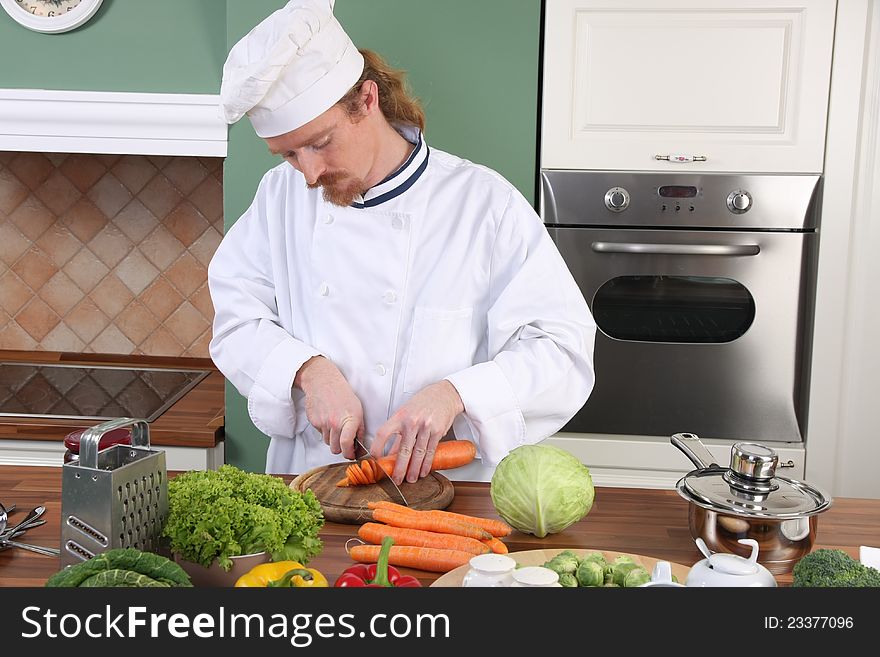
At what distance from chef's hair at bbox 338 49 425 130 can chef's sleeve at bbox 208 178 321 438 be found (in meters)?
0.31

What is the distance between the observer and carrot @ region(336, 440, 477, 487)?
1332 mm

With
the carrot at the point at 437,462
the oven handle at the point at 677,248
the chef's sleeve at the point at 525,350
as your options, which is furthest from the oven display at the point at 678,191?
the carrot at the point at 437,462

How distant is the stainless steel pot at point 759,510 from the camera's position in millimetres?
1067

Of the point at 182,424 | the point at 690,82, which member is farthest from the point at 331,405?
the point at 690,82

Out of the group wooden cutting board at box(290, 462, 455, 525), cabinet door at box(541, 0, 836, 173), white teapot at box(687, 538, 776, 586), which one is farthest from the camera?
cabinet door at box(541, 0, 836, 173)

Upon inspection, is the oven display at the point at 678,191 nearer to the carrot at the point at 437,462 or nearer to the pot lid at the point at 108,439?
the carrot at the point at 437,462

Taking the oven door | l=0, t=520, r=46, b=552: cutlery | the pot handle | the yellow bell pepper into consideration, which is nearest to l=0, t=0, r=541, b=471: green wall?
the oven door

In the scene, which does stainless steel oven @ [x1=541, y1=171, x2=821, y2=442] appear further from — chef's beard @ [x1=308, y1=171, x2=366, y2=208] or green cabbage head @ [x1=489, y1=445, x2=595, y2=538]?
green cabbage head @ [x1=489, y1=445, x2=595, y2=538]

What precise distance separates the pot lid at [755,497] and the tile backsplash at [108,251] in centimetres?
195

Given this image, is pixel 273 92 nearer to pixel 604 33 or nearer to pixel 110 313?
pixel 604 33

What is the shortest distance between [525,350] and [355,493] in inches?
17.5

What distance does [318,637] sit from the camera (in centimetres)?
74

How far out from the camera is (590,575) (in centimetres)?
96

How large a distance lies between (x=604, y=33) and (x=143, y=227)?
1.48 metres
